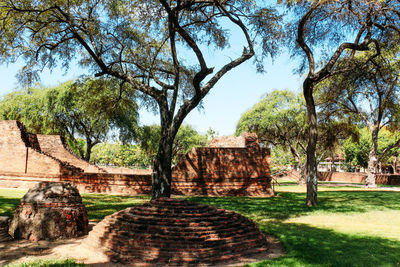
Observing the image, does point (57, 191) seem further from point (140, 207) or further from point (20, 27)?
point (20, 27)

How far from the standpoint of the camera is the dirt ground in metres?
4.90

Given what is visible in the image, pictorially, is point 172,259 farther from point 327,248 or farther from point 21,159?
point 21,159

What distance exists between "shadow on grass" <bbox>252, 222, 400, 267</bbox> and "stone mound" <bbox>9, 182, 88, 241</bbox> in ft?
13.3

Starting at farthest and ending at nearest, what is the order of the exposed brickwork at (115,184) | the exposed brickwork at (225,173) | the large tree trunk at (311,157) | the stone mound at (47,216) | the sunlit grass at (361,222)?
1. the exposed brickwork at (115,184)
2. the exposed brickwork at (225,173)
3. the large tree trunk at (311,157)
4. the sunlit grass at (361,222)
5. the stone mound at (47,216)

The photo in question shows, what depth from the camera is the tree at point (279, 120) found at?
30953mm

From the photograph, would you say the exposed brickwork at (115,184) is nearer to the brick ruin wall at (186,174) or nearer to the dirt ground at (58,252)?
the brick ruin wall at (186,174)

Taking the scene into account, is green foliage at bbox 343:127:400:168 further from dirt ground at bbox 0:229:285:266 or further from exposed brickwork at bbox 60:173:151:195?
dirt ground at bbox 0:229:285:266

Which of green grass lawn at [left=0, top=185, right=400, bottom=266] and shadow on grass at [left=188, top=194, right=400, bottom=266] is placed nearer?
shadow on grass at [left=188, top=194, right=400, bottom=266]

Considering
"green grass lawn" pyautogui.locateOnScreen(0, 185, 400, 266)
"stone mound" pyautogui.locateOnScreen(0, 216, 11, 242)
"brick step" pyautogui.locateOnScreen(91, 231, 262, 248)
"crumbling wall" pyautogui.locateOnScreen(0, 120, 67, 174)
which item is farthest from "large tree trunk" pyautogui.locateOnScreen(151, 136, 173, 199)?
"crumbling wall" pyautogui.locateOnScreen(0, 120, 67, 174)

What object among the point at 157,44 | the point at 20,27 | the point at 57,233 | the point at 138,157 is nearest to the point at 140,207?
the point at 57,233

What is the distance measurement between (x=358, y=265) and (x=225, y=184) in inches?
470

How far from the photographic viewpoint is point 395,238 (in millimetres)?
6590

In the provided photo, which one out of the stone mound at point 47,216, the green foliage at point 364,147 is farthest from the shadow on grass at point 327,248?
the green foliage at point 364,147

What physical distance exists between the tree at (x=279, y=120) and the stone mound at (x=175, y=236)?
25.3m
